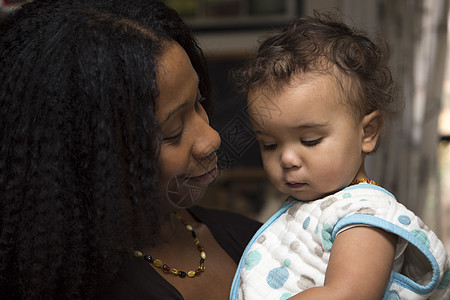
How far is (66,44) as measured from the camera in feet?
3.13

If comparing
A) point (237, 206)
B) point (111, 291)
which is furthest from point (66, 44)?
point (237, 206)

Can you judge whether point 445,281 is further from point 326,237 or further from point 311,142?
point 311,142

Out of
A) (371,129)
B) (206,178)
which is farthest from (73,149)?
(371,129)

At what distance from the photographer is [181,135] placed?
1052 mm

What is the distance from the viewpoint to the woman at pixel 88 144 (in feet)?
3.07

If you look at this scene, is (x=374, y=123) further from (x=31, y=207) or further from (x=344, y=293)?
(x=31, y=207)

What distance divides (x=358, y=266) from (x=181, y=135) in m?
0.43

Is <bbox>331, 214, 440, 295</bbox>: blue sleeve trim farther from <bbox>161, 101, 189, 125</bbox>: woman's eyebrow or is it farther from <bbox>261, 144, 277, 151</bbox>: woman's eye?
<bbox>161, 101, 189, 125</bbox>: woman's eyebrow

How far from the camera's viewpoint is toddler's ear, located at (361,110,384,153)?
113cm

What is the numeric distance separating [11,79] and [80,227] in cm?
31

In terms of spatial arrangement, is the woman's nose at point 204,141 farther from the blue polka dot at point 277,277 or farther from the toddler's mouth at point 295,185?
the blue polka dot at point 277,277

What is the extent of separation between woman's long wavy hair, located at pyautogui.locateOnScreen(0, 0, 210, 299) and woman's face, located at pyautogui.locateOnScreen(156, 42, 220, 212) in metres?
0.03

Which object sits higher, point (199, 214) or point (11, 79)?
point (11, 79)

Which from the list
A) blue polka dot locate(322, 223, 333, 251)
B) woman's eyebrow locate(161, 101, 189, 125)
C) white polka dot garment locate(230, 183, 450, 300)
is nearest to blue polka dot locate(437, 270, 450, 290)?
white polka dot garment locate(230, 183, 450, 300)
